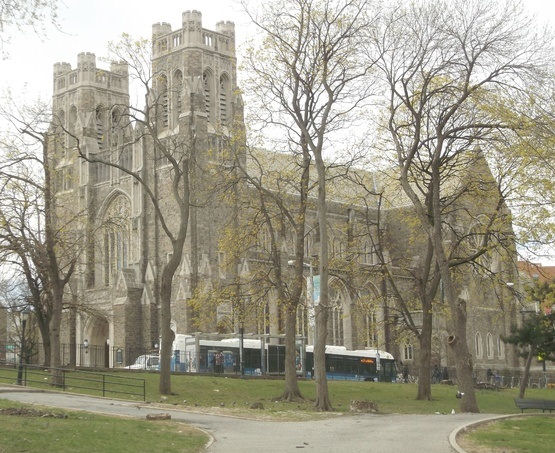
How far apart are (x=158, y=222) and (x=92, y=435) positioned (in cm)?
4252

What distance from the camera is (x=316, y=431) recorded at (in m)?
17.7

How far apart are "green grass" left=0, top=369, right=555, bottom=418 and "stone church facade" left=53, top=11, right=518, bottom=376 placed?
13.9 meters

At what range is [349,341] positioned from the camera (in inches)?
2496

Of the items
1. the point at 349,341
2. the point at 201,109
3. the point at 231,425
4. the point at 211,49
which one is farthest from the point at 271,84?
the point at 349,341

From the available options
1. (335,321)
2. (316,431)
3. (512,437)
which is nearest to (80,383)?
(316,431)

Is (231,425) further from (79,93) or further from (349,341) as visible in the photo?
(79,93)

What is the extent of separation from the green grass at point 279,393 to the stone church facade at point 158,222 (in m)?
13.9

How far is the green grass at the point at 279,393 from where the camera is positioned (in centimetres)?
2605

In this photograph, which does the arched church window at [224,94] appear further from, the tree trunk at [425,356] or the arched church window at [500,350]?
the tree trunk at [425,356]

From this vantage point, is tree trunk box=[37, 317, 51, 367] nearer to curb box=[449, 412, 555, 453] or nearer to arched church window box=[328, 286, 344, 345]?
curb box=[449, 412, 555, 453]

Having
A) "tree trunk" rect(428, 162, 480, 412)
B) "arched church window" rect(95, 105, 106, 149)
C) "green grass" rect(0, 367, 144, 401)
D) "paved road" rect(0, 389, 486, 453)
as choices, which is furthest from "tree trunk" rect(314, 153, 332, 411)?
"arched church window" rect(95, 105, 106, 149)

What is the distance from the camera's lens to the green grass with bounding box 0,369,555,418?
85.5ft

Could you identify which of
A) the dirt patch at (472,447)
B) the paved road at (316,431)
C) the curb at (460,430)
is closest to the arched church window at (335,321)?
the paved road at (316,431)

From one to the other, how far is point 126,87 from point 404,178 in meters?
47.8
